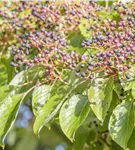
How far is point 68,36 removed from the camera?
1.78 metres

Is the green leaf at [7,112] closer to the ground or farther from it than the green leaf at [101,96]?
closer to the ground

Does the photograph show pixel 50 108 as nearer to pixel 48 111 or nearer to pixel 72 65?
pixel 48 111

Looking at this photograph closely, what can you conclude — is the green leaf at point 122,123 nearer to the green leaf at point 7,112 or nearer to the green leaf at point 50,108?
the green leaf at point 50,108

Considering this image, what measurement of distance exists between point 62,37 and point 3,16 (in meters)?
0.35

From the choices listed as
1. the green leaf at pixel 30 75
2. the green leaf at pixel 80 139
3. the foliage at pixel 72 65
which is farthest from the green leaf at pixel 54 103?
the green leaf at pixel 80 139

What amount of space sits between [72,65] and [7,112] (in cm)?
27

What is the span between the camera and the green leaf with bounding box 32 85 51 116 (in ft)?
5.00

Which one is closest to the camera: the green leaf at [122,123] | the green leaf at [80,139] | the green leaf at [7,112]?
the green leaf at [122,123]

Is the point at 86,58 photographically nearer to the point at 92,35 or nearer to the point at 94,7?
the point at 92,35

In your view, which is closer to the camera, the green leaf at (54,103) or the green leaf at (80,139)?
the green leaf at (54,103)

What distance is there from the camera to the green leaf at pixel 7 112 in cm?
146

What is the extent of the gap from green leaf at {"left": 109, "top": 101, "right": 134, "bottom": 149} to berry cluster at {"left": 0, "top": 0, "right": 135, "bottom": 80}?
0.10m

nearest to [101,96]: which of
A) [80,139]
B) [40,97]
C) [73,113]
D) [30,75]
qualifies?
[73,113]

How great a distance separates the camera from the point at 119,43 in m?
1.45
